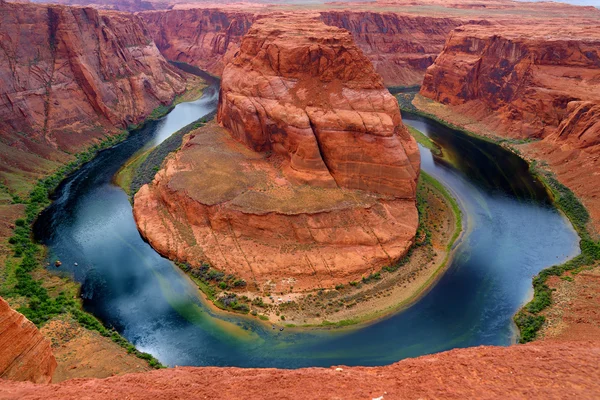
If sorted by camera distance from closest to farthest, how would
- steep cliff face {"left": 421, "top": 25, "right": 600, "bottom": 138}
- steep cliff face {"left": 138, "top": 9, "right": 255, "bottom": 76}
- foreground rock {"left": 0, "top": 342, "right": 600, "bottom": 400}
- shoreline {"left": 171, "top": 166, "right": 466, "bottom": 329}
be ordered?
foreground rock {"left": 0, "top": 342, "right": 600, "bottom": 400} < shoreline {"left": 171, "top": 166, "right": 466, "bottom": 329} < steep cliff face {"left": 421, "top": 25, "right": 600, "bottom": 138} < steep cliff face {"left": 138, "top": 9, "right": 255, "bottom": 76}

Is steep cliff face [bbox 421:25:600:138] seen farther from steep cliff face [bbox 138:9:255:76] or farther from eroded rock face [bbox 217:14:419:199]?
steep cliff face [bbox 138:9:255:76]

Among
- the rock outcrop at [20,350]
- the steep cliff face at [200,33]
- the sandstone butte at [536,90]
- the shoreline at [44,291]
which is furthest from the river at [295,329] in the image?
the steep cliff face at [200,33]

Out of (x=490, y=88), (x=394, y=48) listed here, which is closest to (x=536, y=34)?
(x=490, y=88)

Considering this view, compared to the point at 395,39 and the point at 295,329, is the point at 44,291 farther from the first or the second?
the point at 395,39

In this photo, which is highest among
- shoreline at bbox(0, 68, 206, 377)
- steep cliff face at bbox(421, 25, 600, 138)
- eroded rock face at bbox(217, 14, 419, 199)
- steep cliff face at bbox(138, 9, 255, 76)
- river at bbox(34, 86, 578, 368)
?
steep cliff face at bbox(421, 25, 600, 138)

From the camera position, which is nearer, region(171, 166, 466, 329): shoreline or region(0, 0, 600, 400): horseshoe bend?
region(0, 0, 600, 400): horseshoe bend

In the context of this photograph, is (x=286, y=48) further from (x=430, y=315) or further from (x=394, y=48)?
(x=394, y=48)

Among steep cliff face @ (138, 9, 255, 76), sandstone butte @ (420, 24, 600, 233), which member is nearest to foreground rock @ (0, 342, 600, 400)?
sandstone butte @ (420, 24, 600, 233)

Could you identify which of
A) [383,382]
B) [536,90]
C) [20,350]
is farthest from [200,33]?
[383,382]
